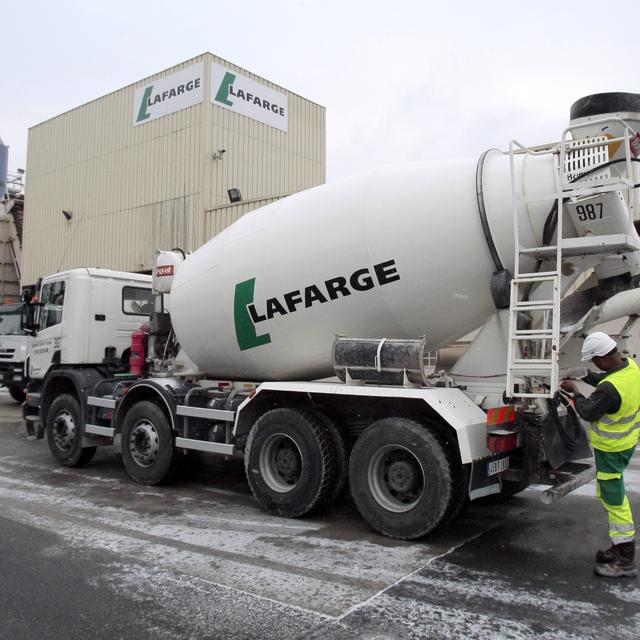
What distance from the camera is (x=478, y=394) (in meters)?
5.61

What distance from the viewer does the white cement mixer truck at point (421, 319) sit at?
5031 mm

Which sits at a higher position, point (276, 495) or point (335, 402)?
point (335, 402)

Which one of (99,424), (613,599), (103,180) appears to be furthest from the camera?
(103,180)

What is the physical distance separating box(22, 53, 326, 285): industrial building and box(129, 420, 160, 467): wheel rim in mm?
9357

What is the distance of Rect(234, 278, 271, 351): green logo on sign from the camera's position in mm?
6543

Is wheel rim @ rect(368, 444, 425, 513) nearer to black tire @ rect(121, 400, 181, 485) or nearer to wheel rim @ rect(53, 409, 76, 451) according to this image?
black tire @ rect(121, 400, 181, 485)

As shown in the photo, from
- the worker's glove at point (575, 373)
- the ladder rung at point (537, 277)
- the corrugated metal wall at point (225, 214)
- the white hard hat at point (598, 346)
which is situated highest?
the corrugated metal wall at point (225, 214)

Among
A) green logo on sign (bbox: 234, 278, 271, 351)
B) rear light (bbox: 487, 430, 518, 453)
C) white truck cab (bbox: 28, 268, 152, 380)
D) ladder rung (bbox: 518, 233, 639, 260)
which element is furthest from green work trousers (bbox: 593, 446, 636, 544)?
white truck cab (bbox: 28, 268, 152, 380)

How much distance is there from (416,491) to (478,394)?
1.02m

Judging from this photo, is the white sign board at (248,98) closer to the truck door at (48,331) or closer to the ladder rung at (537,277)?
the truck door at (48,331)

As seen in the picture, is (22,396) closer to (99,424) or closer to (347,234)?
(99,424)

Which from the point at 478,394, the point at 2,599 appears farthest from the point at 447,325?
the point at 2,599

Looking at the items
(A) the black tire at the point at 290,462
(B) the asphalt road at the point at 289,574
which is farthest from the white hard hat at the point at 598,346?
(A) the black tire at the point at 290,462

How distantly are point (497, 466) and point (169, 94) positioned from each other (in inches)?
650
